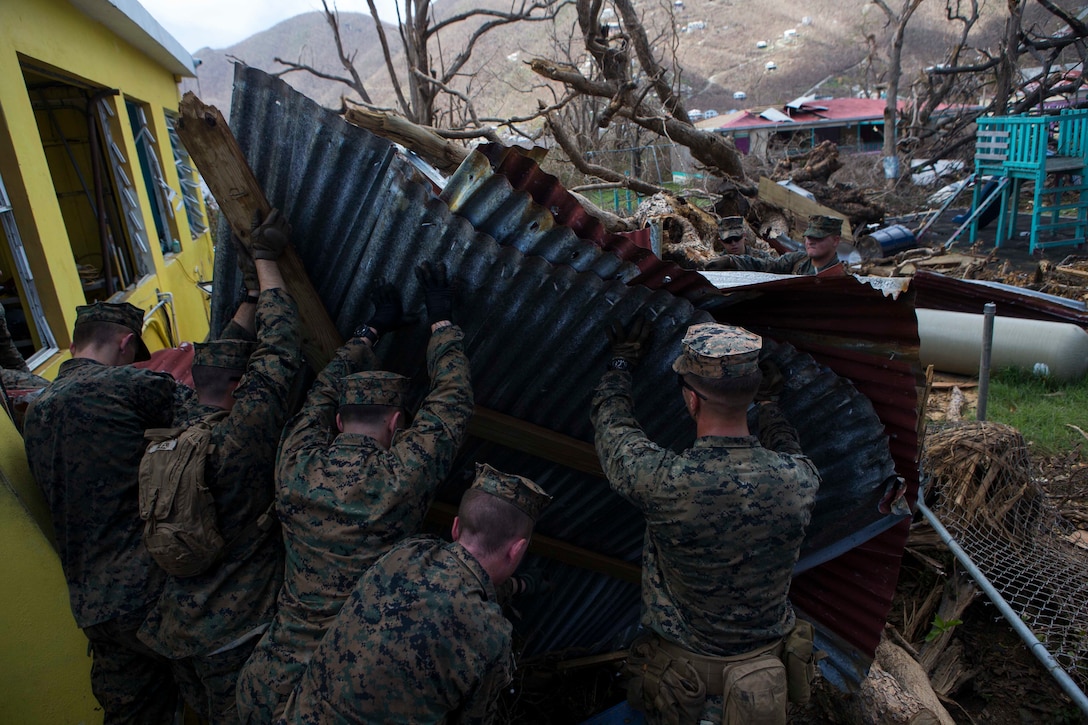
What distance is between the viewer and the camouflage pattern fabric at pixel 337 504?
2275 millimetres

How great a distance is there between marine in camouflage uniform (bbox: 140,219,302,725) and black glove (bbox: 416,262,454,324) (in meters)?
0.56

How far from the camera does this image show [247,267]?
2721mm

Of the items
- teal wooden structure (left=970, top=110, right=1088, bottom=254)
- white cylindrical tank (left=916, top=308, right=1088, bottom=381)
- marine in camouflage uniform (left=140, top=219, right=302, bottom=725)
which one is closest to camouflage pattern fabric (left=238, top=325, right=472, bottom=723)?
marine in camouflage uniform (left=140, top=219, right=302, bottom=725)

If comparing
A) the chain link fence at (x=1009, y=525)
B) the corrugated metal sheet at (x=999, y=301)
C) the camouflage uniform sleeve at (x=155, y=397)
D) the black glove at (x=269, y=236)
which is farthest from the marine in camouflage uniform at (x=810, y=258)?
the camouflage uniform sleeve at (x=155, y=397)

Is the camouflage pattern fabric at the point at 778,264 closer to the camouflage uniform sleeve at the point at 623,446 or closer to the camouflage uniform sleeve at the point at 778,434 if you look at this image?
the camouflage uniform sleeve at the point at 778,434

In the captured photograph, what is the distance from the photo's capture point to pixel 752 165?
53.1 feet

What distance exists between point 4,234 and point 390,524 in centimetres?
445

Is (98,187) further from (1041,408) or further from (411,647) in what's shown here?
(1041,408)

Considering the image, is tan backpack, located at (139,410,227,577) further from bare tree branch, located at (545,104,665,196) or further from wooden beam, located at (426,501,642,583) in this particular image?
bare tree branch, located at (545,104,665,196)

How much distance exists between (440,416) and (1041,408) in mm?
6522

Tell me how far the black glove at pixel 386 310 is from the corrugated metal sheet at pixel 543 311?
0.05m

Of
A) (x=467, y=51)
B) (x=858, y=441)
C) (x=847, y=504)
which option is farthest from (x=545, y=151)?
(x=467, y=51)

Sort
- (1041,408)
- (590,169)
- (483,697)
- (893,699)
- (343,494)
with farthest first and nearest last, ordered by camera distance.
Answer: (590,169) < (1041,408) < (893,699) < (343,494) < (483,697)

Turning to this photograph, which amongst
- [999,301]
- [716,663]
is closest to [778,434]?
[716,663]
